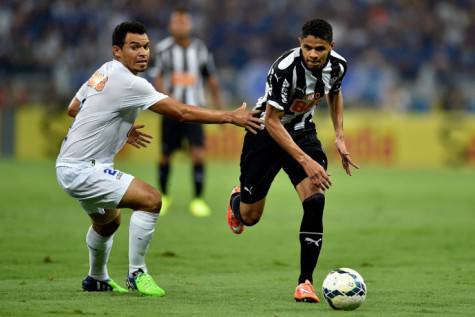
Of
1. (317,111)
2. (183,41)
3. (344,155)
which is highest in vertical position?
(183,41)

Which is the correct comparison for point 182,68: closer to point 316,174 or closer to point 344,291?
point 316,174

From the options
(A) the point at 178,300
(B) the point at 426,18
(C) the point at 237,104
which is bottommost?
(A) the point at 178,300

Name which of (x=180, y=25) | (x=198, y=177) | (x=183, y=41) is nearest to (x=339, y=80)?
(x=198, y=177)

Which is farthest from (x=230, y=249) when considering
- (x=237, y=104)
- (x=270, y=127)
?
(x=237, y=104)

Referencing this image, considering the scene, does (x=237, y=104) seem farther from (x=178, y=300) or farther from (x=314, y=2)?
(x=178, y=300)

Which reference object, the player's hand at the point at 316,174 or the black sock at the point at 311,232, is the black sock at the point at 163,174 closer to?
the black sock at the point at 311,232

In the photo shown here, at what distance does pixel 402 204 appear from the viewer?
16.4m

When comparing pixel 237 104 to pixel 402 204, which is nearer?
pixel 402 204

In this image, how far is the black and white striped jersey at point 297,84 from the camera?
24.9 ft

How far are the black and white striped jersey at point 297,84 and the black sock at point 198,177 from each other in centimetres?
640

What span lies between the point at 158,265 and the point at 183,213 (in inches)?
203

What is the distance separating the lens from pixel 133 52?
294 inches

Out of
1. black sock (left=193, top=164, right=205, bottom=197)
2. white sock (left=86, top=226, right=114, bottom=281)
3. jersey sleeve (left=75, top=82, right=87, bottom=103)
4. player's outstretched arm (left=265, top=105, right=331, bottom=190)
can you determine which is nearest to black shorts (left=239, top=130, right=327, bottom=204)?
player's outstretched arm (left=265, top=105, right=331, bottom=190)

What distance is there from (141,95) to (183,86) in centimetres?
743
